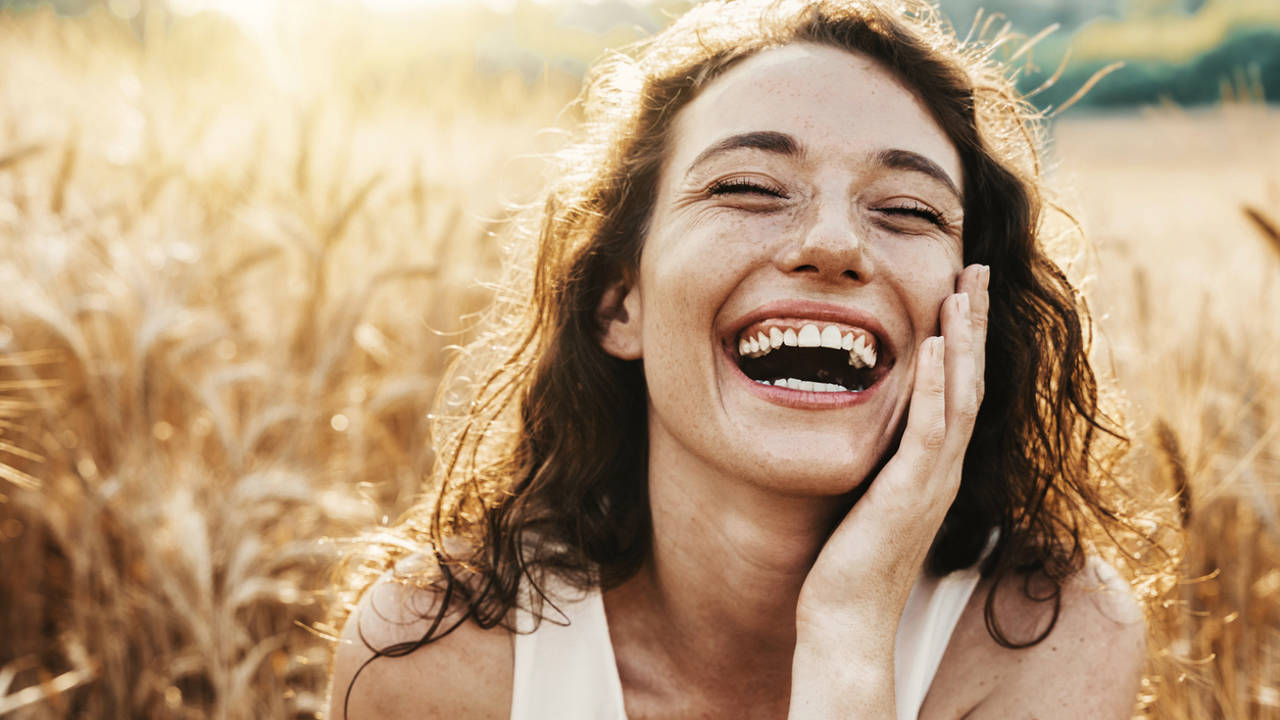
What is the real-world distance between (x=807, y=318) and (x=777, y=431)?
0.68ft

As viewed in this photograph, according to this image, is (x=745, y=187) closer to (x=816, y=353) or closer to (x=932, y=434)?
(x=816, y=353)

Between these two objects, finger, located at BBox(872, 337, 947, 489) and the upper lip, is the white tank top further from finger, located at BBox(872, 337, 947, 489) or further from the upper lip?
the upper lip

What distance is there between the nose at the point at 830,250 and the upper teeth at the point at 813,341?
96 mm

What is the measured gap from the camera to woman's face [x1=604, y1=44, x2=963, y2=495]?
1759 millimetres

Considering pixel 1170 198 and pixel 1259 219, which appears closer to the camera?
pixel 1259 219

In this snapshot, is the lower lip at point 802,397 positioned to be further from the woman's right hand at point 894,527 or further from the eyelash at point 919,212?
the eyelash at point 919,212

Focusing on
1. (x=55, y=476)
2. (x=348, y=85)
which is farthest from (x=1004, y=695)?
(x=348, y=85)

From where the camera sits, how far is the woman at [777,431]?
5.94 ft

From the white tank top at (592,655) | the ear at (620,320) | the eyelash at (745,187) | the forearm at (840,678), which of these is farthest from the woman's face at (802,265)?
the white tank top at (592,655)

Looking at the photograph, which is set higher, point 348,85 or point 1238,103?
point 1238,103

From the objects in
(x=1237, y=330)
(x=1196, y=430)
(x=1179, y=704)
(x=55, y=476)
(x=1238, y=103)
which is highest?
(x=1238, y=103)

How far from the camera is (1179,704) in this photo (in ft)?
7.85

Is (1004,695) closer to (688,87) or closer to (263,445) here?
(688,87)

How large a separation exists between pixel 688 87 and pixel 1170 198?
6.38 meters
